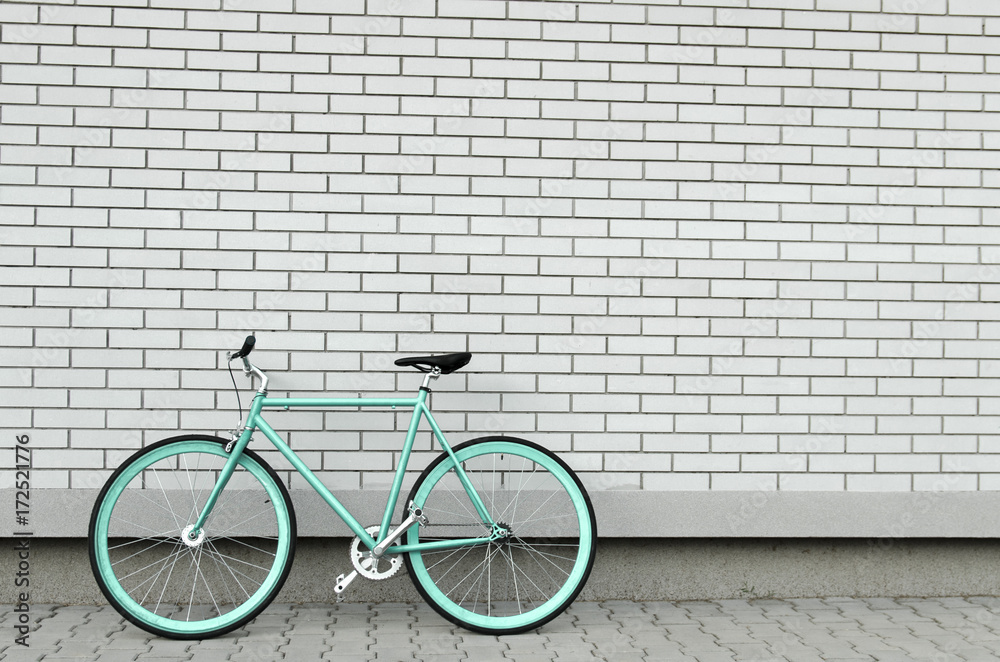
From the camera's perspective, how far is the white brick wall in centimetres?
454

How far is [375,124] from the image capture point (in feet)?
15.1

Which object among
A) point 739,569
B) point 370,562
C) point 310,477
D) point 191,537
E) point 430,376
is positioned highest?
point 430,376

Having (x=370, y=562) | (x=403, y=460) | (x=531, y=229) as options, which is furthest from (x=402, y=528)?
(x=531, y=229)

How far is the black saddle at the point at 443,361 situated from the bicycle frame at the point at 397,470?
5.3 inches

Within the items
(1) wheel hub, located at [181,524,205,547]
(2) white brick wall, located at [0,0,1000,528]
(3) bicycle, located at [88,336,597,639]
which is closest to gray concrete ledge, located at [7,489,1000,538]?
(2) white brick wall, located at [0,0,1000,528]

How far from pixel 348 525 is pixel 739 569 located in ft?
6.78

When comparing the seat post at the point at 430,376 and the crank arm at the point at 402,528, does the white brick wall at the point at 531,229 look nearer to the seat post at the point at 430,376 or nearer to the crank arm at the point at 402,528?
the seat post at the point at 430,376

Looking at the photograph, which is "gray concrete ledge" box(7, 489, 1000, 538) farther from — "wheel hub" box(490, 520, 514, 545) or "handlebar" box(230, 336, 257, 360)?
"handlebar" box(230, 336, 257, 360)

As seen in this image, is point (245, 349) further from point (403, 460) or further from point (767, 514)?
point (767, 514)

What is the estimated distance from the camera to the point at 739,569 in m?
4.74

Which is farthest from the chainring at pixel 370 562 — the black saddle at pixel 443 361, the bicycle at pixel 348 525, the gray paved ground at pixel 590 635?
the black saddle at pixel 443 361

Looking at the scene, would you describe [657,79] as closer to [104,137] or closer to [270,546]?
[104,137]

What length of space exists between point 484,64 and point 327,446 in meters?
2.12

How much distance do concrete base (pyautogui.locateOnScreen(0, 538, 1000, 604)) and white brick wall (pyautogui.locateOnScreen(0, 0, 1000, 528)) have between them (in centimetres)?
35
